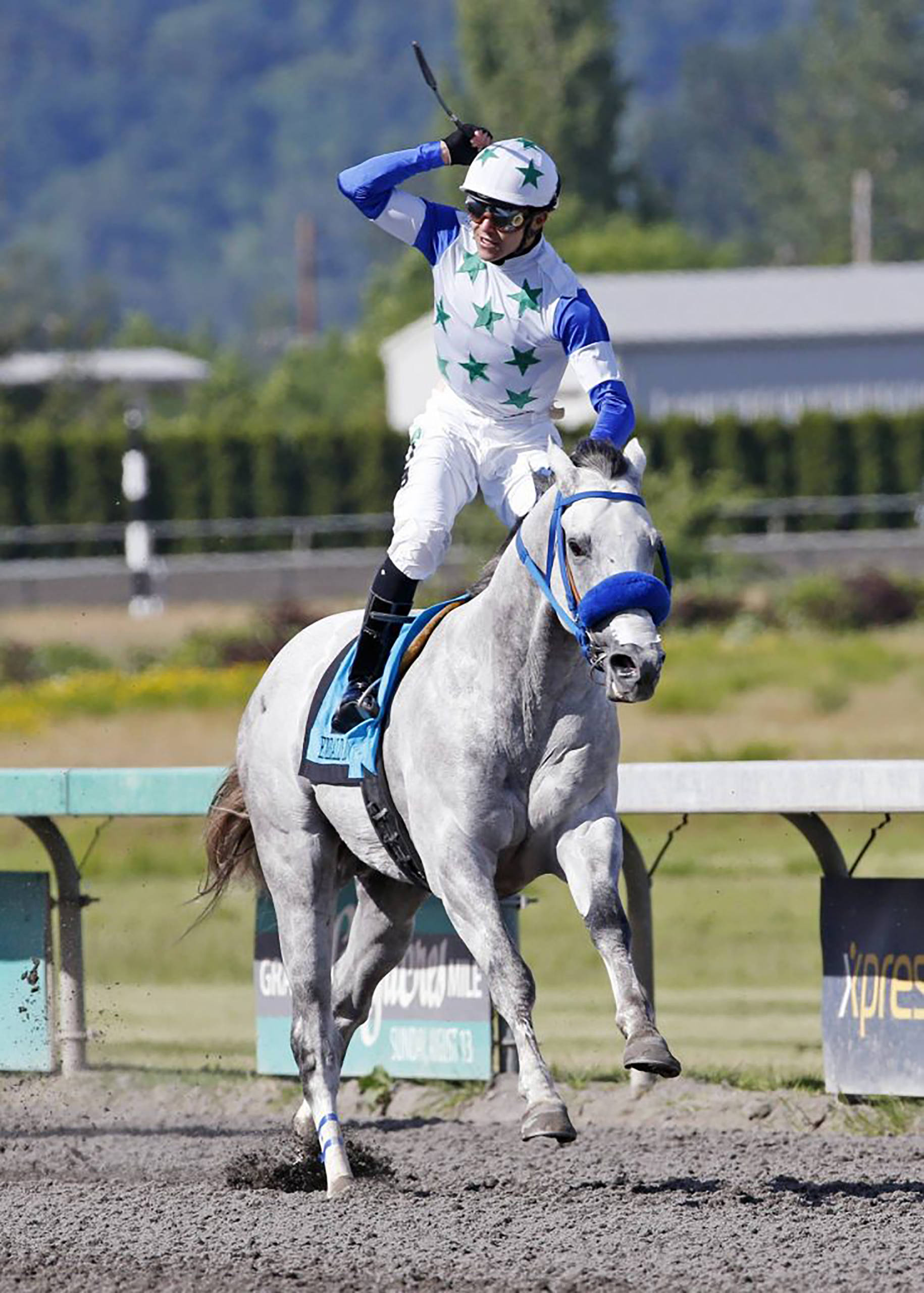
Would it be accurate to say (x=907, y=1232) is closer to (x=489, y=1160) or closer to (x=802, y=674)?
(x=489, y=1160)

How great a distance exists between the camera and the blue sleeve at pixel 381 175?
6.38 m

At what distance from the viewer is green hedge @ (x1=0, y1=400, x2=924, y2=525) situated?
3762 cm

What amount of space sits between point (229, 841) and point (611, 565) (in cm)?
239

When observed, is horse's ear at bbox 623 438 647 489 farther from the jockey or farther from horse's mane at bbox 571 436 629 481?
the jockey

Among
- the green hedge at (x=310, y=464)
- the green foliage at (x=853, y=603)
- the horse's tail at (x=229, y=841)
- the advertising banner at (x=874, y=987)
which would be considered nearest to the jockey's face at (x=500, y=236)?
the horse's tail at (x=229, y=841)

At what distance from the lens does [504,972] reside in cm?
566

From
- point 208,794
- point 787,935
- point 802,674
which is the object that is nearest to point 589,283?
point 802,674

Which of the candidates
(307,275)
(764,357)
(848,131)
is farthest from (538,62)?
(307,275)

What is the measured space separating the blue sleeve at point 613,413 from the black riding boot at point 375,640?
785 millimetres

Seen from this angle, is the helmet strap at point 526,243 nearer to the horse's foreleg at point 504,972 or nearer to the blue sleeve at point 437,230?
the blue sleeve at point 437,230

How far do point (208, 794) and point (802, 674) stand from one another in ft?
40.5

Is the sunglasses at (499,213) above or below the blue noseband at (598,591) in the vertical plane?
above

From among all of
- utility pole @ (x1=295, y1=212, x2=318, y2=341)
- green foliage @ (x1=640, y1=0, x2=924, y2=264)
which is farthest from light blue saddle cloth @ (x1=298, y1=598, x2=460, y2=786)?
utility pole @ (x1=295, y1=212, x2=318, y2=341)

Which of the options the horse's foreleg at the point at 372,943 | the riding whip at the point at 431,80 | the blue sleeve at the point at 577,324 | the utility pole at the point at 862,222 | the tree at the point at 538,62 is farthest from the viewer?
the utility pole at the point at 862,222
